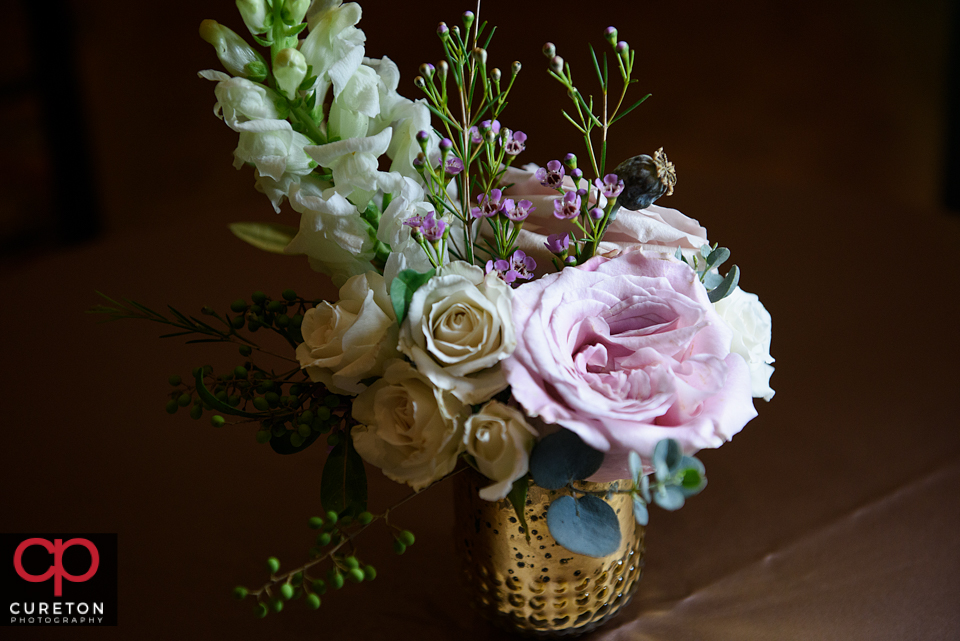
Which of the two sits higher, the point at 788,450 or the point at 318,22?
the point at 318,22

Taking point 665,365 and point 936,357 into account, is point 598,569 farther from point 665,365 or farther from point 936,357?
point 936,357

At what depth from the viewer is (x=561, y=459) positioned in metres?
0.47

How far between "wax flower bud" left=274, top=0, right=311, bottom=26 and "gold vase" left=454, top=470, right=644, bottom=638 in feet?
1.10

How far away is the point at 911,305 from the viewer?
104 centimetres

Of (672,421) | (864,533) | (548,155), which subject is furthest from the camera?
(548,155)

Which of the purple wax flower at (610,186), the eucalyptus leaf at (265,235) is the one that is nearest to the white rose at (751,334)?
the purple wax flower at (610,186)

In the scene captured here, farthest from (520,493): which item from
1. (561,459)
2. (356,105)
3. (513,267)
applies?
(356,105)

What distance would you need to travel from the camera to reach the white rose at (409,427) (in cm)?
48

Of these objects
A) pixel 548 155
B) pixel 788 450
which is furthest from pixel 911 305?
pixel 548 155

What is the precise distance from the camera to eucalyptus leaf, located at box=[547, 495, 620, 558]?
50 centimetres

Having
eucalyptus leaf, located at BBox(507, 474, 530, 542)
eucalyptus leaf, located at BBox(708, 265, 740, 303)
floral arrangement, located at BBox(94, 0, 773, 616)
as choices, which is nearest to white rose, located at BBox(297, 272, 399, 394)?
floral arrangement, located at BBox(94, 0, 773, 616)

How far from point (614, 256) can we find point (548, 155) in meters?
2.34

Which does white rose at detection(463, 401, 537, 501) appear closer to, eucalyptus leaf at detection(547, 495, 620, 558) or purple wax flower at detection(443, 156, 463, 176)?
eucalyptus leaf at detection(547, 495, 620, 558)

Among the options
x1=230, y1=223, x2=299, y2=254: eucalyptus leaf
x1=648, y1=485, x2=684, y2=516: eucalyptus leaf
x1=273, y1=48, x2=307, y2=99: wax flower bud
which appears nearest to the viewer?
x1=648, y1=485, x2=684, y2=516: eucalyptus leaf
